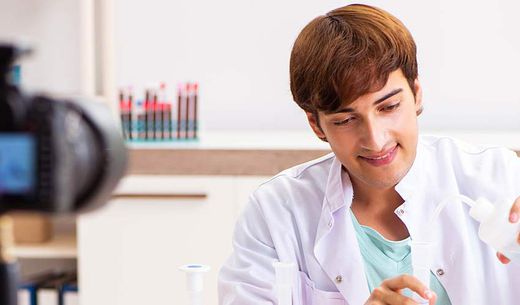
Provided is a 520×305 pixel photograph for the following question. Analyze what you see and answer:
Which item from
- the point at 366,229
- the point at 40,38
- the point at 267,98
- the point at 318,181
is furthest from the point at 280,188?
the point at 40,38

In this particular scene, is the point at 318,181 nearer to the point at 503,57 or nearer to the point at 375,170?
the point at 375,170

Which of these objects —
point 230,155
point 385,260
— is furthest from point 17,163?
point 230,155

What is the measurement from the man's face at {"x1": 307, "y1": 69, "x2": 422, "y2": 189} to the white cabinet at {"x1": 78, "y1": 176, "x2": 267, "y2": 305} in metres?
1.06

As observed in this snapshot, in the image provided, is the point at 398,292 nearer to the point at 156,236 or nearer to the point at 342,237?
the point at 342,237

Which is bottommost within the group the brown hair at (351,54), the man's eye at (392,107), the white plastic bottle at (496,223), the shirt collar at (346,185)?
the shirt collar at (346,185)

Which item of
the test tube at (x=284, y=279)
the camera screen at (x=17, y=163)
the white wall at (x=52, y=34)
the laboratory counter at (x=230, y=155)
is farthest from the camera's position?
the white wall at (x=52, y=34)

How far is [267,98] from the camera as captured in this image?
304 centimetres

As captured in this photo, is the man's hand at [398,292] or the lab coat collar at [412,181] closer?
the man's hand at [398,292]

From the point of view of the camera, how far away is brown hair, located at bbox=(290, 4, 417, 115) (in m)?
1.48

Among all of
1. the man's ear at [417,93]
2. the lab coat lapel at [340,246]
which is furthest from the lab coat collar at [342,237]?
the man's ear at [417,93]

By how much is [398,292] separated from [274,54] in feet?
6.11

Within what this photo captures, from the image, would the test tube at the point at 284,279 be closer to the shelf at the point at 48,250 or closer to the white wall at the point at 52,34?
the shelf at the point at 48,250

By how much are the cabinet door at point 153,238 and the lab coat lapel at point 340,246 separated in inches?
40.5

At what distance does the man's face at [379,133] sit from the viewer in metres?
1.51
